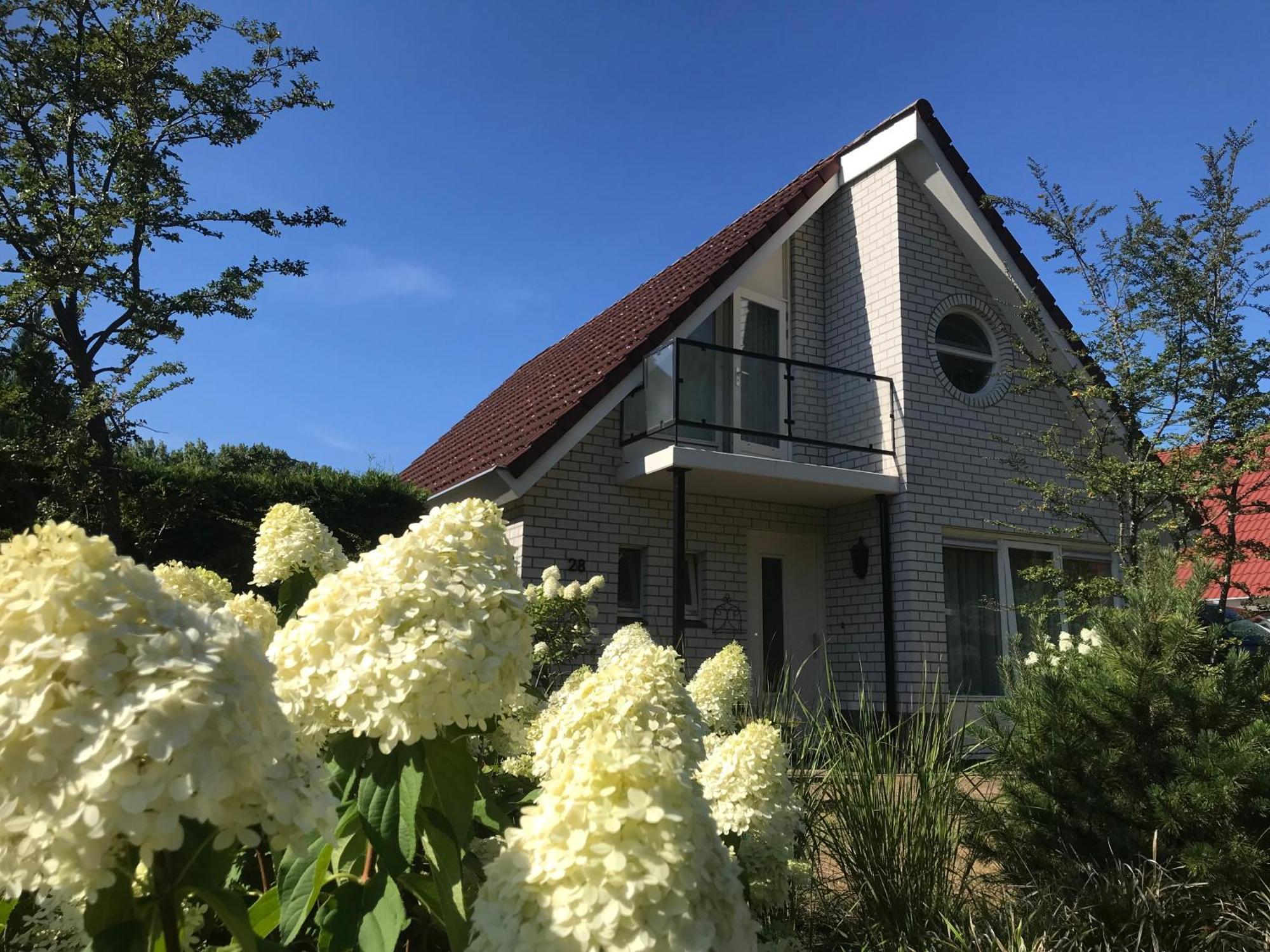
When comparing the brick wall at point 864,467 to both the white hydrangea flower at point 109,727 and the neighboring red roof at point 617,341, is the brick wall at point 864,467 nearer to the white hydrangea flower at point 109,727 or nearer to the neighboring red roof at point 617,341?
the neighboring red roof at point 617,341

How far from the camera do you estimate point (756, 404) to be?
10211mm

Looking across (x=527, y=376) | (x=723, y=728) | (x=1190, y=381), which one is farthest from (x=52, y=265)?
(x=1190, y=381)

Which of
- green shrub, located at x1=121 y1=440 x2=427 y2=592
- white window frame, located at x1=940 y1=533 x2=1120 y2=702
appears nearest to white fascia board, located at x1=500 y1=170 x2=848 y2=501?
green shrub, located at x1=121 y1=440 x2=427 y2=592

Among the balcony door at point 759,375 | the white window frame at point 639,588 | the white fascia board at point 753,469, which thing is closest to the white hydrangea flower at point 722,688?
the white fascia board at point 753,469

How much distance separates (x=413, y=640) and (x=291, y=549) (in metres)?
1.23

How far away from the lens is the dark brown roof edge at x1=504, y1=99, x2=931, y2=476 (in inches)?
318

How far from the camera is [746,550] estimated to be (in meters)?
9.98

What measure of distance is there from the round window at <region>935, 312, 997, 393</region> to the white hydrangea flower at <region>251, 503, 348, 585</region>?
934cm

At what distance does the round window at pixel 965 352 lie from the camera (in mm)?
10719

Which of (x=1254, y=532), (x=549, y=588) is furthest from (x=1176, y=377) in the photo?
(x=1254, y=532)

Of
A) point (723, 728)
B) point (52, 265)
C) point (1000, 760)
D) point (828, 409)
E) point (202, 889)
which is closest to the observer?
point (202, 889)

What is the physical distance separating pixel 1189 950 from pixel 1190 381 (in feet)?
22.5

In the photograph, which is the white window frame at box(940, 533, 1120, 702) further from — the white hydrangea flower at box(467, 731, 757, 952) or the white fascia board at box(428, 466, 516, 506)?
the white hydrangea flower at box(467, 731, 757, 952)

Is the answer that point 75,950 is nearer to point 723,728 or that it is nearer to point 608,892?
point 608,892
